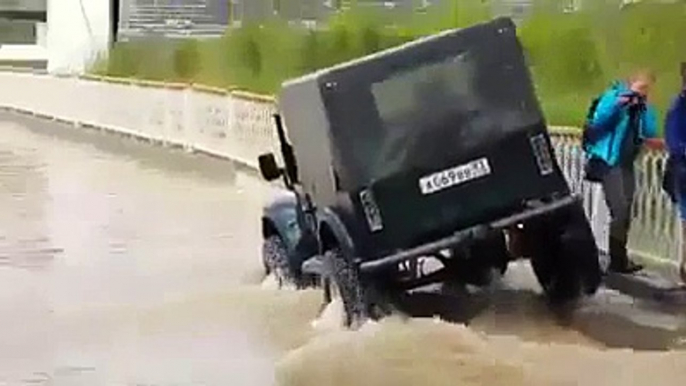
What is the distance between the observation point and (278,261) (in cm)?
1505

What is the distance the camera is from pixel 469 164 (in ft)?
41.0

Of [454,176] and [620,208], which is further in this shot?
[620,208]

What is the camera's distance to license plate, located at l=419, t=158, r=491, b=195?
40.7ft

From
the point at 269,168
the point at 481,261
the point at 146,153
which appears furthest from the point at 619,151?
the point at 146,153

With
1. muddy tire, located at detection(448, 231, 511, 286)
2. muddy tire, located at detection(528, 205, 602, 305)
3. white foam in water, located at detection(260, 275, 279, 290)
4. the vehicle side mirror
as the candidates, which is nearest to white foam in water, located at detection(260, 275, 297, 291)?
white foam in water, located at detection(260, 275, 279, 290)

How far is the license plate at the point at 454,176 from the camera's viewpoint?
1242 cm

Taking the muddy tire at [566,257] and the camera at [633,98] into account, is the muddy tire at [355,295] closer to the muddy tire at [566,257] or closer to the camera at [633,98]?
the muddy tire at [566,257]

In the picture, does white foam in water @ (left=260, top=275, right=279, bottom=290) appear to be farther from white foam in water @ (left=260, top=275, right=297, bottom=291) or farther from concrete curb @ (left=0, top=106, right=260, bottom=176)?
concrete curb @ (left=0, top=106, right=260, bottom=176)

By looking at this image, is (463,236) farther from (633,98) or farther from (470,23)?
(470,23)

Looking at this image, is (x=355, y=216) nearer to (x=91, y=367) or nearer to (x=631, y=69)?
(x=91, y=367)

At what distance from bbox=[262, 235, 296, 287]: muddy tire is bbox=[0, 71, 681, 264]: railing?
8.10 ft

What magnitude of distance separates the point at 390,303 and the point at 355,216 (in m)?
0.74

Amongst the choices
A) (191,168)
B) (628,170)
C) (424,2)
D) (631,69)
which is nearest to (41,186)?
(191,168)

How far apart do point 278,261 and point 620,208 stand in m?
2.94
